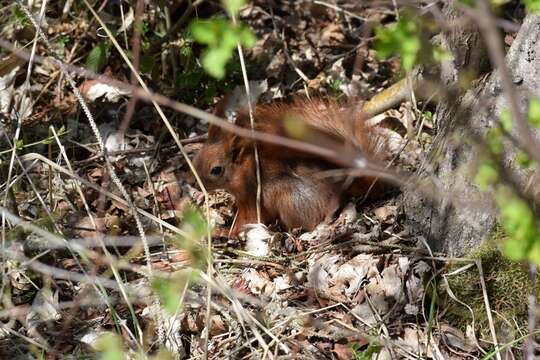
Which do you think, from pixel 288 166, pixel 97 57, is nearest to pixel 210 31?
pixel 288 166

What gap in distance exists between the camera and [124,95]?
207 inches

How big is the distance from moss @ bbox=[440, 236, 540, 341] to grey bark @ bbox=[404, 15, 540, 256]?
88 millimetres

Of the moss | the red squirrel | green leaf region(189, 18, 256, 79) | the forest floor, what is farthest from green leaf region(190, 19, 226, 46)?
the red squirrel

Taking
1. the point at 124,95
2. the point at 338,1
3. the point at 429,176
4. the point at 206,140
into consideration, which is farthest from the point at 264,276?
the point at 338,1

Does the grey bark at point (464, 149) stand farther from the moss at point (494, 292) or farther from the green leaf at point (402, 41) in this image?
the green leaf at point (402, 41)

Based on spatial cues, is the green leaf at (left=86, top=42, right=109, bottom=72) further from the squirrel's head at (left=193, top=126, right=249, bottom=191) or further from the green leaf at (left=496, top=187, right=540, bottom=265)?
the green leaf at (left=496, top=187, right=540, bottom=265)

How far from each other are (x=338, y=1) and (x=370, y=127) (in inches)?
63.9

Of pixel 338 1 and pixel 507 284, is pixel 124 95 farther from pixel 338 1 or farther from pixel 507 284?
pixel 507 284

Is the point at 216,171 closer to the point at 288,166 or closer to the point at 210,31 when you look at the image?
the point at 288,166

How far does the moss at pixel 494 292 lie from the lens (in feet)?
11.2

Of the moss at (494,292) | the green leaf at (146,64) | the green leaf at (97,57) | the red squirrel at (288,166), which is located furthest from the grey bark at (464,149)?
the green leaf at (97,57)

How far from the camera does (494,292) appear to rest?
3.46 meters

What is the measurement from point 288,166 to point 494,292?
60.3 inches

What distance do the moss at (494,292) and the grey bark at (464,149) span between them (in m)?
0.09
